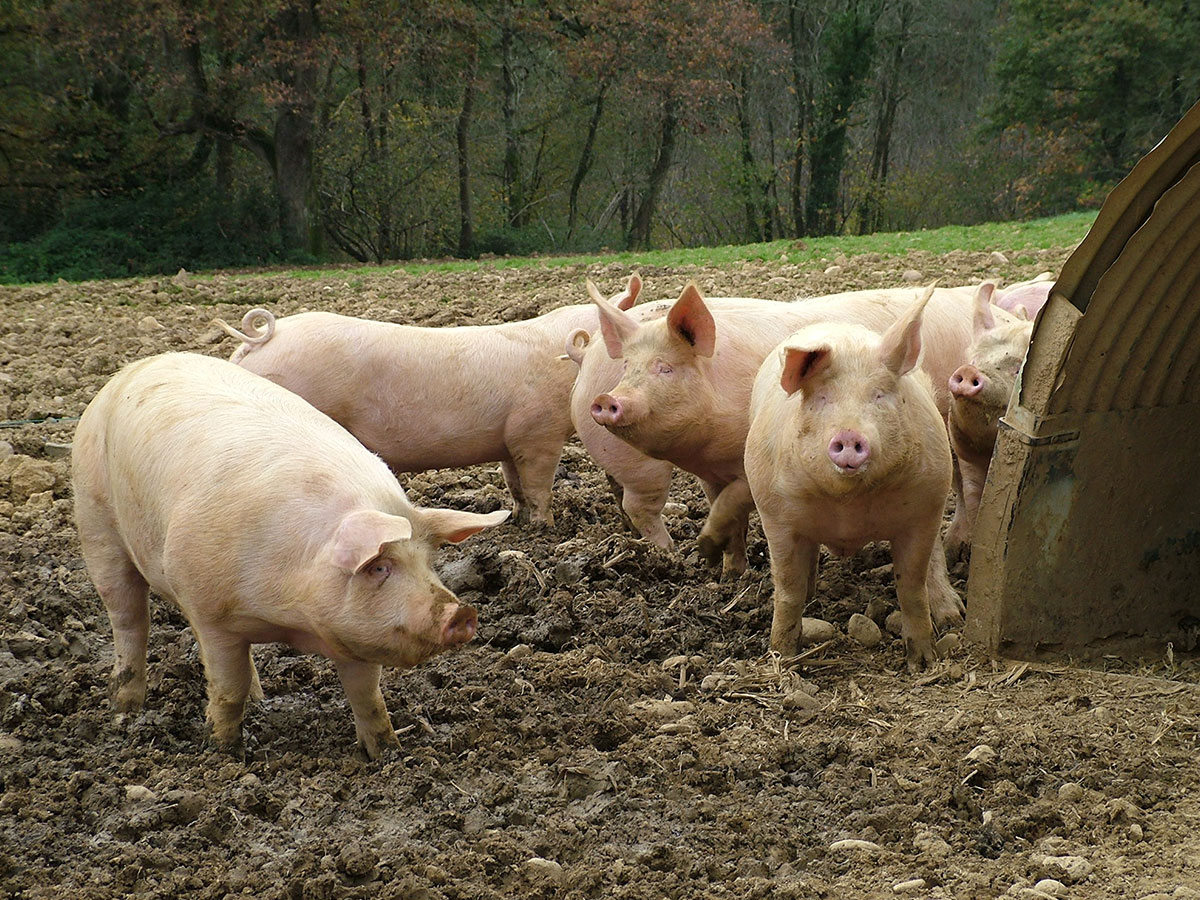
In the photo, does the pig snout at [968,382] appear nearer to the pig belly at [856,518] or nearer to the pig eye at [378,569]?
the pig belly at [856,518]

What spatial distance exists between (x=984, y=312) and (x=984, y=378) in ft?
1.41

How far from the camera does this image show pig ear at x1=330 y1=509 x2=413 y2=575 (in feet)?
10.6

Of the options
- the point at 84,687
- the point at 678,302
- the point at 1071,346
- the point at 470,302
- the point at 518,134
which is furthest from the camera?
the point at 518,134

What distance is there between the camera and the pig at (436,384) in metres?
6.02

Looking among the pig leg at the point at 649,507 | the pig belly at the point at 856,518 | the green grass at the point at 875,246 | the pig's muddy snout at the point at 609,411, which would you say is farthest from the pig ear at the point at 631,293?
the green grass at the point at 875,246

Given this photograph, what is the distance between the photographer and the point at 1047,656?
4488 mm

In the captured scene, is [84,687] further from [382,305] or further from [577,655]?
[382,305]

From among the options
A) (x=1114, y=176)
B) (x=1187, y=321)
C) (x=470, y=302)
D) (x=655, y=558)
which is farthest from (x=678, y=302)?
(x=1114, y=176)

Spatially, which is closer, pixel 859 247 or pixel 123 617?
pixel 123 617

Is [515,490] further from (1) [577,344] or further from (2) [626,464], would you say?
(2) [626,464]

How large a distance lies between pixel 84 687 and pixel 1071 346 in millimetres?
3482

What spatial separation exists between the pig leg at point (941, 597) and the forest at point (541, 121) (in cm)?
1850

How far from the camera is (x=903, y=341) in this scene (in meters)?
3.82

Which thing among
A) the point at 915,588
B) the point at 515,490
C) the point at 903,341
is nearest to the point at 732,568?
the point at 915,588
